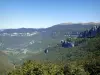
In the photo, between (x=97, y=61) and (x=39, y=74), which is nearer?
(x=39, y=74)

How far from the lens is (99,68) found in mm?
130000

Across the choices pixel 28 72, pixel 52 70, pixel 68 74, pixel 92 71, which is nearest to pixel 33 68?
pixel 28 72

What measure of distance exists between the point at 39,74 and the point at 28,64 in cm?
1512

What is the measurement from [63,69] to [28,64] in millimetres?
19066

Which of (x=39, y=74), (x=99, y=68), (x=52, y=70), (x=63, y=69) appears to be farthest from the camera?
(x=99, y=68)

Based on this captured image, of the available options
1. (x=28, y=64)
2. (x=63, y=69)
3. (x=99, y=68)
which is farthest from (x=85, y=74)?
(x=28, y=64)

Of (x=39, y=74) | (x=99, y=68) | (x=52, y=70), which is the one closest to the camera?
(x=39, y=74)

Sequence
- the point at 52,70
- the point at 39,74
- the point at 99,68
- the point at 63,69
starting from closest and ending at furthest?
the point at 39,74
the point at 52,70
the point at 63,69
the point at 99,68

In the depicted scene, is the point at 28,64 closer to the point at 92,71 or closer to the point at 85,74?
the point at 85,74

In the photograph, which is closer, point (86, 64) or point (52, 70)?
point (52, 70)

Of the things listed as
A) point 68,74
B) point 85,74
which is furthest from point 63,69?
point 85,74

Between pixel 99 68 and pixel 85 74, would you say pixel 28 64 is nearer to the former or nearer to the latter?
pixel 85 74

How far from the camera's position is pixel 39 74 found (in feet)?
336

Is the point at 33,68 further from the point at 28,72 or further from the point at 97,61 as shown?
the point at 97,61
